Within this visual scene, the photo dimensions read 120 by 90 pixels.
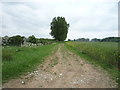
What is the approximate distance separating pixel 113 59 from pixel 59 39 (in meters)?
49.7

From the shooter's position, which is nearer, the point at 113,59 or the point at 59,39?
the point at 113,59

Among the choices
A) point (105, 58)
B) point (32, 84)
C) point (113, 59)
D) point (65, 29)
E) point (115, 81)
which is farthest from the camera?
point (65, 29)

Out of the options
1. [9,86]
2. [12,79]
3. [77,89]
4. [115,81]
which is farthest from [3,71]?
[115,81]

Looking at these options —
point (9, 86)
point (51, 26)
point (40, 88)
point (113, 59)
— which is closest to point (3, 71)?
point (9, 86)

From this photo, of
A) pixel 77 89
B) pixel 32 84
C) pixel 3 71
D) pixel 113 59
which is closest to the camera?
pixel 77 89

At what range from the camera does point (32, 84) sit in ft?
13.2

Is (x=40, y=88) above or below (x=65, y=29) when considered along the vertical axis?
below

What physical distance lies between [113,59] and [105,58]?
819 millimetres

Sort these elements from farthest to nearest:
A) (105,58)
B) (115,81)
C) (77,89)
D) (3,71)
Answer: (105,58) → (3,71) → (115,81) → (77,89)

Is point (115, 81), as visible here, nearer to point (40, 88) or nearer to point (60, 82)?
point (60, 82)

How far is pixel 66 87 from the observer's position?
12.4 feet

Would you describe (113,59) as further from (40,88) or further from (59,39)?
(59,39)

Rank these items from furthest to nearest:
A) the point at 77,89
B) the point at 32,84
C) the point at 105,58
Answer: the point at 105,58 < the point at 32,84 < the point at 77,89

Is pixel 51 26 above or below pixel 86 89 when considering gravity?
above
